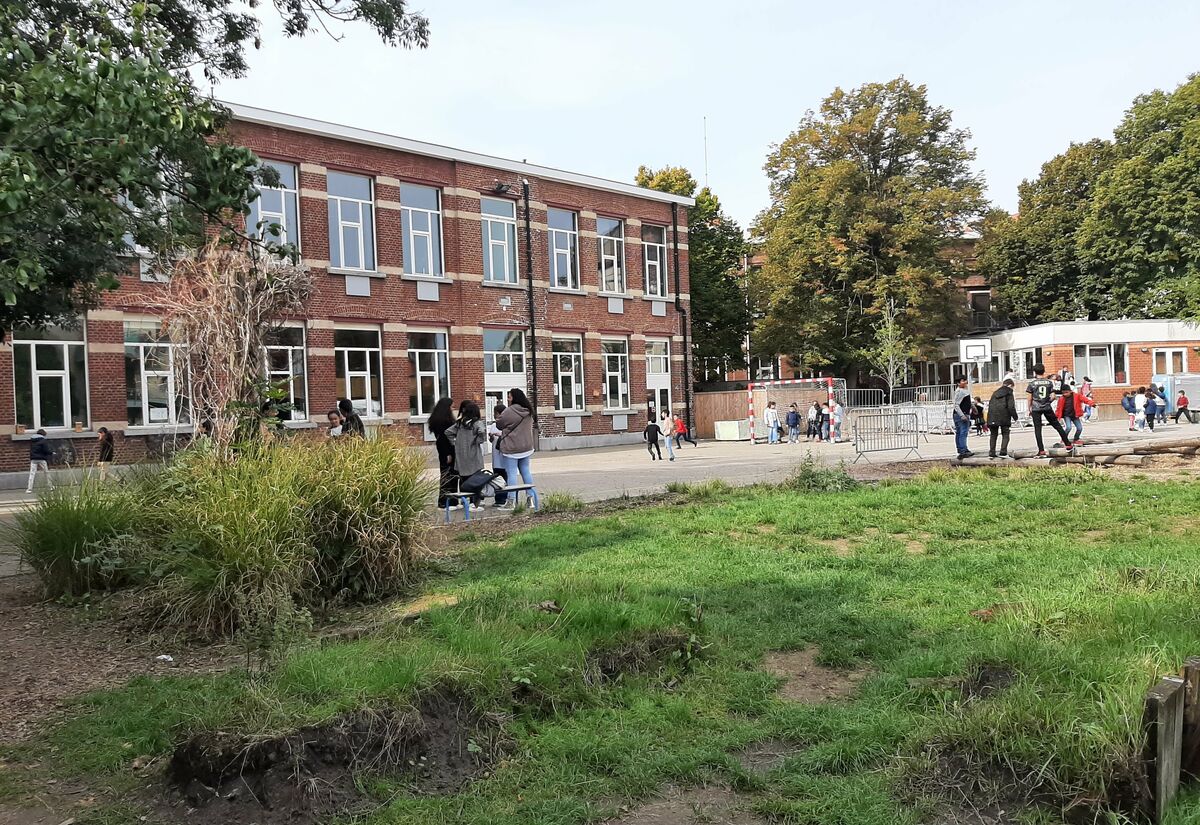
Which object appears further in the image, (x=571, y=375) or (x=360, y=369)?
(x=571, y=375)

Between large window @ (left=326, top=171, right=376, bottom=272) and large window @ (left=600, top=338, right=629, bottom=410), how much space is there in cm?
1060

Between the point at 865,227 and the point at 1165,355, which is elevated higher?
the point at 865,227

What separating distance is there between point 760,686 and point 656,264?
33155 mm

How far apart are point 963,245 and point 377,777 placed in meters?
49.1

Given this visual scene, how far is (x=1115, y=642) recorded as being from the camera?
442cm

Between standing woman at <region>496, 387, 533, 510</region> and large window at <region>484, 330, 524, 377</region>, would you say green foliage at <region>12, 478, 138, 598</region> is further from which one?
large window at <region>484, 330, 524, 377</region>

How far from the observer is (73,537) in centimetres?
735

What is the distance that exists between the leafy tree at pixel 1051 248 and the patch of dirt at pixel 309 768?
170ft

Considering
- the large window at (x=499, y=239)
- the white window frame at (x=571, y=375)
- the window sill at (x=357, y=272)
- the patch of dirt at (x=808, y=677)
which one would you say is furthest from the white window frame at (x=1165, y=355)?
the patch of dirt at (x=808, y=677)

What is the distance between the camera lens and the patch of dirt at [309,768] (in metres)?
3.45

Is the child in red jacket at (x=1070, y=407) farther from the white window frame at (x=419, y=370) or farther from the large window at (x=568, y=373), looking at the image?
the white window frame at (x=419, y=370)

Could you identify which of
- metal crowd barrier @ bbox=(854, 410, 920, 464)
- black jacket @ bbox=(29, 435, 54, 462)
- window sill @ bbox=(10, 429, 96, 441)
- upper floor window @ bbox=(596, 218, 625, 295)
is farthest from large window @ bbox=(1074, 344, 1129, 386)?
black jacket @ bbox=(29, 435, 54, 462)

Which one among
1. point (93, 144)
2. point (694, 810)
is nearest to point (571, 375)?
point (93, 144)

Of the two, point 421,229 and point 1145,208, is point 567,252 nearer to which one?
point 421,229
